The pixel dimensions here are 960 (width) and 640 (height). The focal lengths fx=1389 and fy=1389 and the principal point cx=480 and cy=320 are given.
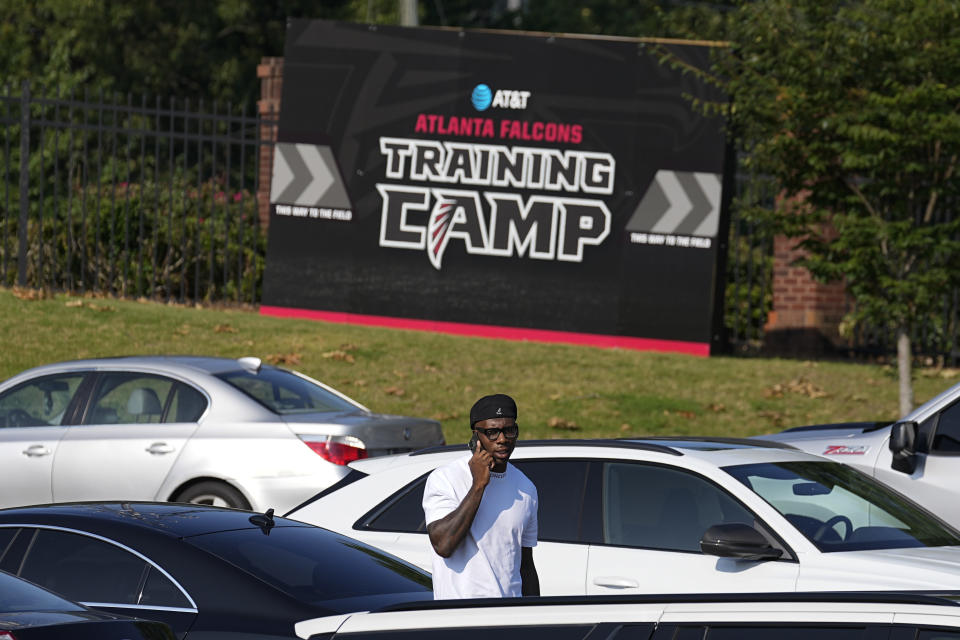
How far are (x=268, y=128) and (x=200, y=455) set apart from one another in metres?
11.7

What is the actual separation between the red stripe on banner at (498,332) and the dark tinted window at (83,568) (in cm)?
1291

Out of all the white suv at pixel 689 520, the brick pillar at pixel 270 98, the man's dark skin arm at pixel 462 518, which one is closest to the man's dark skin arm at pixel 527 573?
the man's dark skin arm at pixel 462 518

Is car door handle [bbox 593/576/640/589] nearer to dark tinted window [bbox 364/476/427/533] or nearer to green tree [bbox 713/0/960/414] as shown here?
dark tinted window [bbox 364/476/427/533]

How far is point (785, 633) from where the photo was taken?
10.2ft

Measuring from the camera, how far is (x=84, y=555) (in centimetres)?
539

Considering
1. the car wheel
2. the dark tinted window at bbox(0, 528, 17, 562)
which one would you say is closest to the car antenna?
the dark tinted window at bbox(0, 528, 17, 562)

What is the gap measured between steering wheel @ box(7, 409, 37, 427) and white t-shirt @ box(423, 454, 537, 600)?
19.9ft

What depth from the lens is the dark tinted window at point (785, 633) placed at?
10.0 feet

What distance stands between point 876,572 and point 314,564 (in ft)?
7.72

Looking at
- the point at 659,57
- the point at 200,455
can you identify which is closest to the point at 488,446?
the point at 200,455

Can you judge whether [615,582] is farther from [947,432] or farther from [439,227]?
[439,227]

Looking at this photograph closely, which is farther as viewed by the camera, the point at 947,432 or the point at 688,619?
the point at 947,432

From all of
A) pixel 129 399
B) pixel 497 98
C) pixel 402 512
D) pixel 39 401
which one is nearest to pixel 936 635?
pixel 402 512

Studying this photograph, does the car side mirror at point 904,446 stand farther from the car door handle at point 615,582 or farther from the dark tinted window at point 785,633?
the dark tinted window at point 785,633
